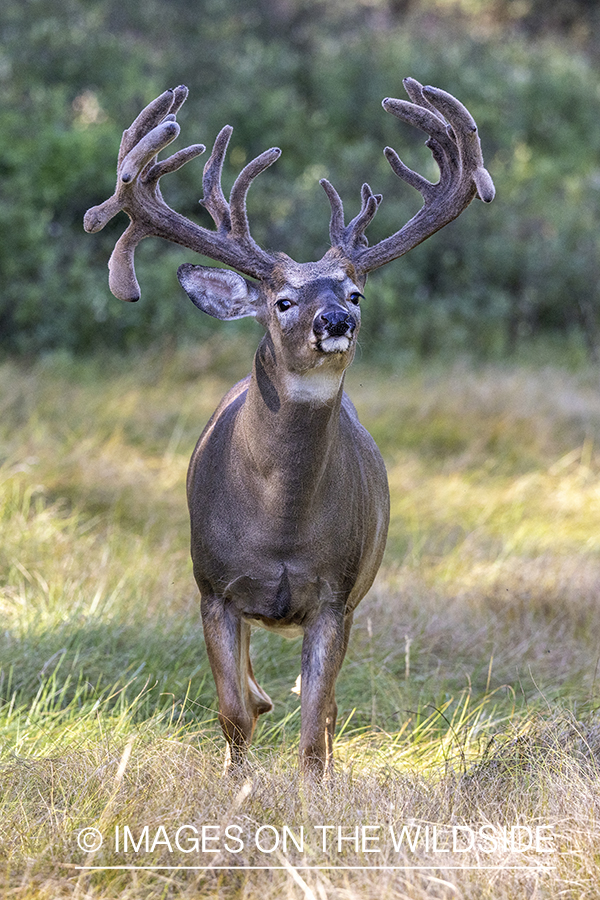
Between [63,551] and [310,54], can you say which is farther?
[310,54]

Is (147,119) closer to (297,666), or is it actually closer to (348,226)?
(348,226)

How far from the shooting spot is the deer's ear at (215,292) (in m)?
4.33

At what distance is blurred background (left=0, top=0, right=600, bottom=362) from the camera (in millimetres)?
10883

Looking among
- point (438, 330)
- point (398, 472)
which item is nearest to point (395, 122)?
point (438, 330)

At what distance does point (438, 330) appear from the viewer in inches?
484

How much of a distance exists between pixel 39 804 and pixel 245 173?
226 centimetres

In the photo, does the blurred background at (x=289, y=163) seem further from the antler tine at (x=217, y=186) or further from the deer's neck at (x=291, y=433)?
the deer's neck at (x=291, y=433)

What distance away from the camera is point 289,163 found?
46.9 ft

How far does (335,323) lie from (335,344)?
0.22 ft

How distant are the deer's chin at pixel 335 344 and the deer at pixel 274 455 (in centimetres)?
5

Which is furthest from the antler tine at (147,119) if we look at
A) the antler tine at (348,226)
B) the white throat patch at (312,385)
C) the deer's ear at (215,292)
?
the white throat patch at (312,385)

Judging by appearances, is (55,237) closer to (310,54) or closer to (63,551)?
(63,551)

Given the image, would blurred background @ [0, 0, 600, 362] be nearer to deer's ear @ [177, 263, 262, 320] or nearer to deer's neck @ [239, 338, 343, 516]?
deer's ear @ [177, 263, 262, 320]

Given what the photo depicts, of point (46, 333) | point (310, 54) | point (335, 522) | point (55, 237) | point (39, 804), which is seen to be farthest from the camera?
point (310, 54)
